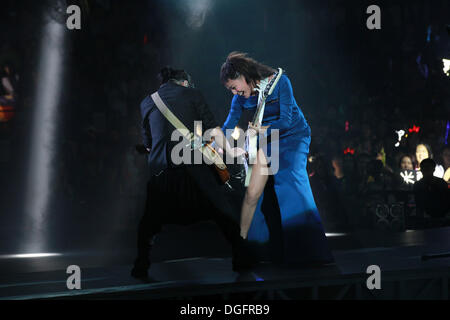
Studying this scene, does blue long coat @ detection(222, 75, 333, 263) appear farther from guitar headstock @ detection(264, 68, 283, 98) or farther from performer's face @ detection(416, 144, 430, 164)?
performer's face @ detection(416, 144, 430, 164)

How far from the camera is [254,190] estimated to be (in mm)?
4000

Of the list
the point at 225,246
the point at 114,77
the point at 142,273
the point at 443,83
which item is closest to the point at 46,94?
the point at 114,77

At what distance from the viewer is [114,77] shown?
11328 mm

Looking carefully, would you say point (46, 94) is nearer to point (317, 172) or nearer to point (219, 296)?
point (317, 172)

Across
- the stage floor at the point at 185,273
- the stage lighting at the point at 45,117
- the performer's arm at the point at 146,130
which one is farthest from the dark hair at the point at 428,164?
the stage lighting at the point at 45,117

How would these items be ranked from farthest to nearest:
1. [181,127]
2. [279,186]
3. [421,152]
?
[421,152], [279,186], [181,127]

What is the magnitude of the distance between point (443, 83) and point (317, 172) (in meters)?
7.92

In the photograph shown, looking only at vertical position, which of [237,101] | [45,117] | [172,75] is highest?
[45,117]

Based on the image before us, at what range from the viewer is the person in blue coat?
3.91m

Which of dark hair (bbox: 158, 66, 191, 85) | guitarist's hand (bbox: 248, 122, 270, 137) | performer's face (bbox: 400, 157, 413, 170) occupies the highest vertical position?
dark hair (bbox: 158, 66, 191, 85)

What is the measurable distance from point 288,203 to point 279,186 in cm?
14

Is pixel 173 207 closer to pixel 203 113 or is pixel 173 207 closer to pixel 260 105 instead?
pixel 203 113

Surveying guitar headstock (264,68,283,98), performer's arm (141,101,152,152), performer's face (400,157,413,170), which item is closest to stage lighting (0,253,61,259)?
performer's arm (141,101,152,152)

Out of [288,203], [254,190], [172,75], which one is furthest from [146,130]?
[288,203]
